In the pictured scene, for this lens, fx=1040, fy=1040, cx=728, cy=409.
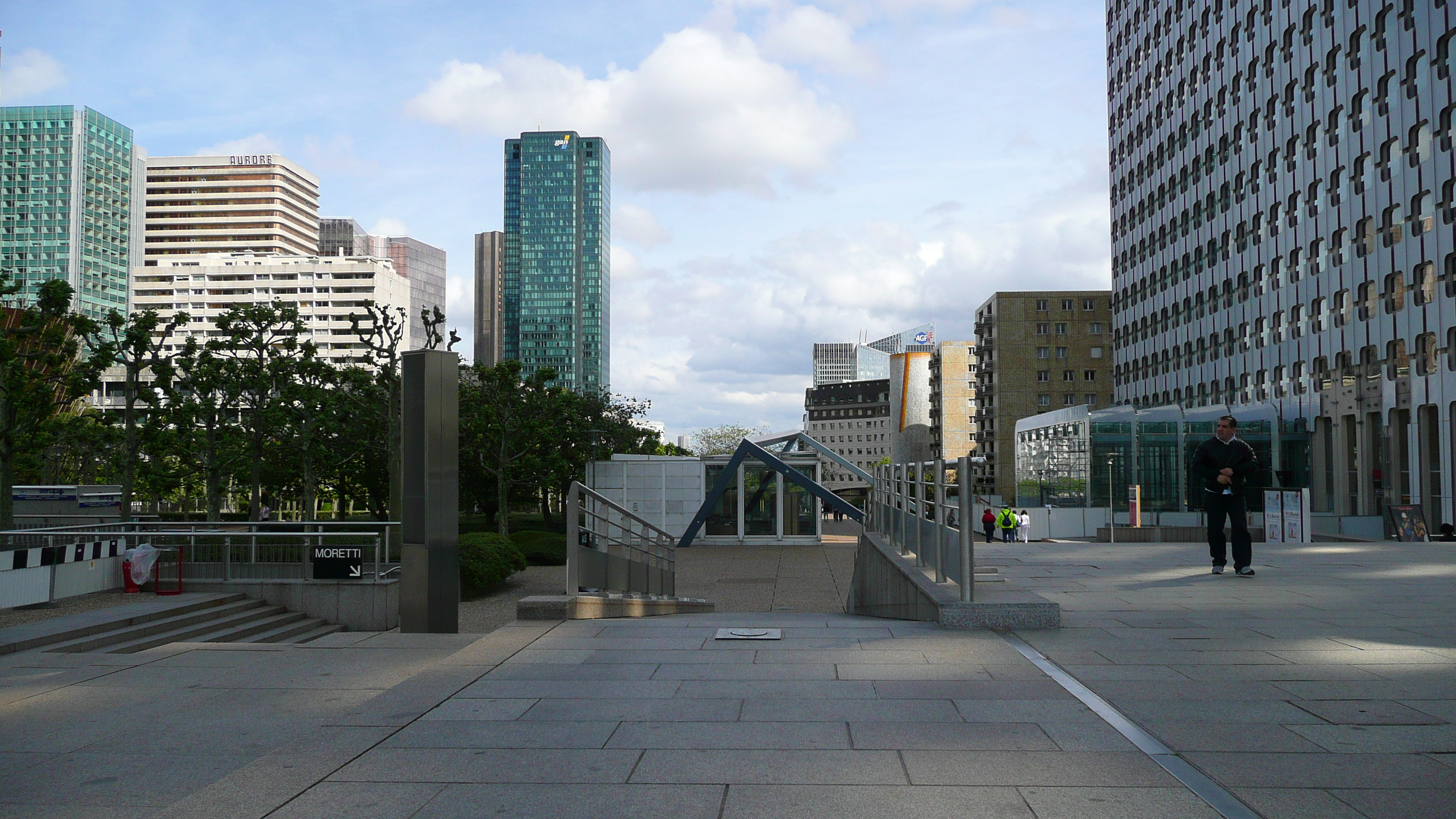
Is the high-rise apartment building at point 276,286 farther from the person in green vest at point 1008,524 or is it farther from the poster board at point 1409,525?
the poster board at point 1409,525

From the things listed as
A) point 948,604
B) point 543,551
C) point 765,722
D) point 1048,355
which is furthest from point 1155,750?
point 1048,355

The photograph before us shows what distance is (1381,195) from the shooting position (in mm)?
42594

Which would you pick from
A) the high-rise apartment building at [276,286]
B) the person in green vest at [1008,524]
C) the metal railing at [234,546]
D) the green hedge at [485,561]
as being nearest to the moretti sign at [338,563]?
the metal railing at [234,546]

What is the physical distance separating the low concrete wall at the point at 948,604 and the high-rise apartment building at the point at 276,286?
170m

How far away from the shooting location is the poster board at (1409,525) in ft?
91.6

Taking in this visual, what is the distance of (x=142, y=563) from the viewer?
53.4 ft

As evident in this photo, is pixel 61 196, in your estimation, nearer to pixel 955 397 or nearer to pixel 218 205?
pixel 218 205

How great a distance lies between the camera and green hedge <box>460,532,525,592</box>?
2302cm

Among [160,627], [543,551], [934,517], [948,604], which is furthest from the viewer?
[543,551]

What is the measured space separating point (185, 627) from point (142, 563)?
11.8 ft

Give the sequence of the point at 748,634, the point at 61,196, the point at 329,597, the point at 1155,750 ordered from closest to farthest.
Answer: the point at 1155,750 → the point at 748,634 → the point at 329,597 → the point at 61,196

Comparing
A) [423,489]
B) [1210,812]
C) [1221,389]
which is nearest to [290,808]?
[1210,812]

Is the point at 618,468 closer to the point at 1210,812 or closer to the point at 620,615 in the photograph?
the point at 620,615

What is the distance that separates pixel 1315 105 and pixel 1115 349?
3144cm
